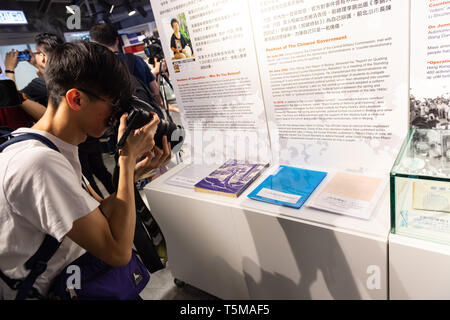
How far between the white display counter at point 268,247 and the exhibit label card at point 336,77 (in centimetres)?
27

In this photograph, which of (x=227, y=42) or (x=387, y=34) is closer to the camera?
(x=387, y=34)

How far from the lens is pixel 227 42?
148cm

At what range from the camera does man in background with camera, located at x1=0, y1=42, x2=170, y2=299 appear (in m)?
0.74

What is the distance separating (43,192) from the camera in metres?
0.73

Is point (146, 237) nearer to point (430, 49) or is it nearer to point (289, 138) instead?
point (289, 138)

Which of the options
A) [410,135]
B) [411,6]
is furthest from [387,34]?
[410,135]

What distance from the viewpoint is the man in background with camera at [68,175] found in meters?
0.74

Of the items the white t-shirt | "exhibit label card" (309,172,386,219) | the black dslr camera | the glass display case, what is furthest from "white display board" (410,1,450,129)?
the white t-shirt

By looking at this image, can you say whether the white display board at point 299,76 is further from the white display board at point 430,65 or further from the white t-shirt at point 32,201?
the white t-shirt at point 32,201

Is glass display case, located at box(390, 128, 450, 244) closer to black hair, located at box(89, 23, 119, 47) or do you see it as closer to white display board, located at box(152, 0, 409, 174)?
white display board, located at box(152, 0, 409, 174)

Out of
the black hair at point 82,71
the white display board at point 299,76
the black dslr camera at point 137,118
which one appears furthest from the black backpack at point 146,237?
the white display board at point 299,76

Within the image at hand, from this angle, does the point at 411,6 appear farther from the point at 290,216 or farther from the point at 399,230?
the point at 290,216
